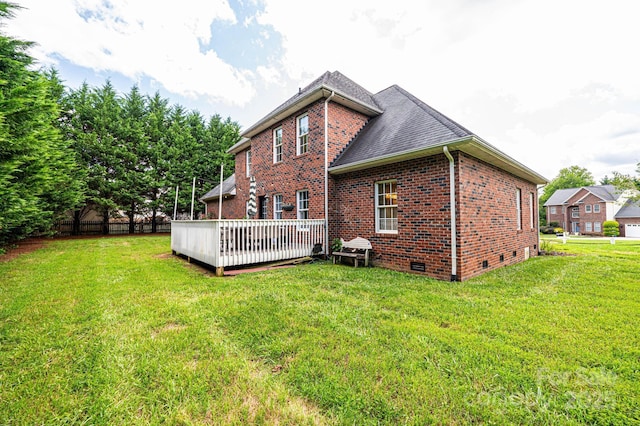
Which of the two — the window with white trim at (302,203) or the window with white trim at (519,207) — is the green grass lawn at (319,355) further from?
the window with white trim at (302,203)

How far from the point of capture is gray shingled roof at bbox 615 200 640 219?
31295 millimetres

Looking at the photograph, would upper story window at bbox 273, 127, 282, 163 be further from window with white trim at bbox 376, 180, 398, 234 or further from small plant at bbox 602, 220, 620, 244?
small plant at bbox 602, 220, 620, 244

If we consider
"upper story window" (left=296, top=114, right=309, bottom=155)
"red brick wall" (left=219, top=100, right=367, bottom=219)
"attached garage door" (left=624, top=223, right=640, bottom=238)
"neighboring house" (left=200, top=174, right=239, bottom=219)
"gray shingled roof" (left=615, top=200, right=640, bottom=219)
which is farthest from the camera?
"gray shingled roof" (left=615, top=200, right=640, bottom=219)

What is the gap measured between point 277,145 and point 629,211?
47143mm

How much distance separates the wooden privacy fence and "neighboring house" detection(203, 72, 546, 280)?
16.6 meters

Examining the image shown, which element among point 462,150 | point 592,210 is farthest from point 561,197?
point 462,150

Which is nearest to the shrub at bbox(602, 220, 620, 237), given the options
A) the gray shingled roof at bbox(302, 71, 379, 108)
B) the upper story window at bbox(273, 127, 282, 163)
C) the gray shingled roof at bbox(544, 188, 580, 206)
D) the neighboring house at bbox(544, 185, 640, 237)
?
the neighboring house at bbox(544, 185, 640, 237)

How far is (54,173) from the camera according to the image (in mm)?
12734

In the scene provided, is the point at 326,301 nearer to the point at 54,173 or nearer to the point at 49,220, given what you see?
the point at 54,173

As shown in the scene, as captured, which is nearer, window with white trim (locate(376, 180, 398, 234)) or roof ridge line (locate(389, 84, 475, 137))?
roof ridge line (locate(389, 84, 475, 137))

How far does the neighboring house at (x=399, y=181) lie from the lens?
20.0ft

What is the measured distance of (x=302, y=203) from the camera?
10016 mm

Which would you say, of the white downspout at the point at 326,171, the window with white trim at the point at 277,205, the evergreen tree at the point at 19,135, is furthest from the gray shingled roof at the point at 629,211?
the evergreen tree at the point at 19,135

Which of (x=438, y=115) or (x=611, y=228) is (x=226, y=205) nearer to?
(x=438, y=115)
